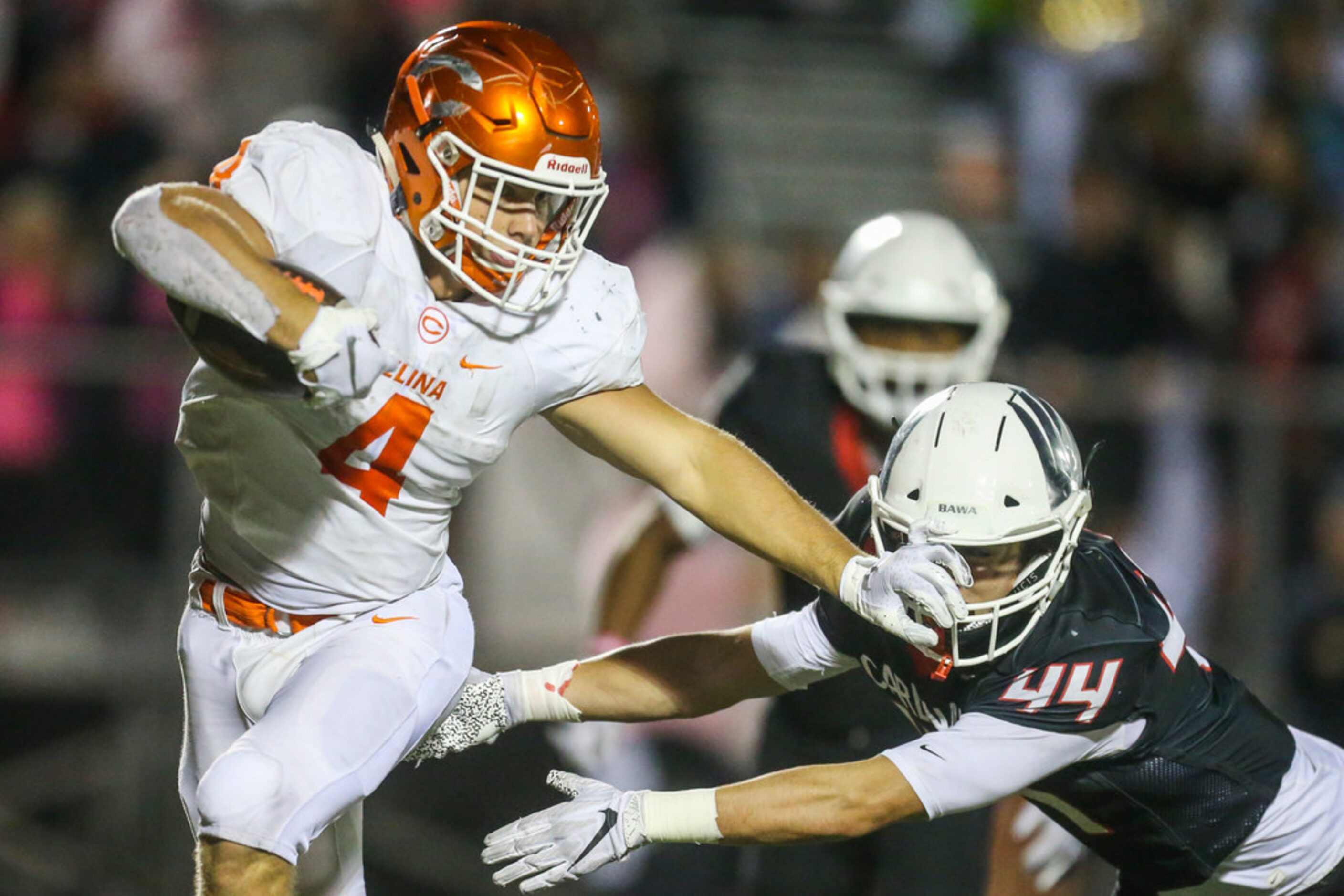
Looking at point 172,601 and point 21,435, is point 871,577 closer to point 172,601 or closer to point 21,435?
point 172,601

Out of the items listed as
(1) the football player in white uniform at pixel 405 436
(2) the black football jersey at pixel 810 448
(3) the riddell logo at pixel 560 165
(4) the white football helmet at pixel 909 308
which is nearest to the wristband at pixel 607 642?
(2) the black football jersey at pixel 810 448

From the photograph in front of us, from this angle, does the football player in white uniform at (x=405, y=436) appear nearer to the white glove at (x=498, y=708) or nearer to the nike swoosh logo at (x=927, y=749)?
the white glove at (x=498, y=708)

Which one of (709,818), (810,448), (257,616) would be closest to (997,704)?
(709,818)

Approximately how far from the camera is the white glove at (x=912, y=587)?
279 centimetres

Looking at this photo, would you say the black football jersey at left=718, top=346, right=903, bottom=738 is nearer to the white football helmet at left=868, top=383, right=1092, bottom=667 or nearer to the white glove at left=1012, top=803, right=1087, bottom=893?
the white glove at left=1012, top=803, right=1087, bottom=893

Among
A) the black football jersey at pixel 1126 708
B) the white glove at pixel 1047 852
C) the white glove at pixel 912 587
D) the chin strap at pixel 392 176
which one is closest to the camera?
the white glove at pixel 912 587

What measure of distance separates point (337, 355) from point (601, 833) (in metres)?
0.88

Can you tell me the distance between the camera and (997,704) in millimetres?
2920

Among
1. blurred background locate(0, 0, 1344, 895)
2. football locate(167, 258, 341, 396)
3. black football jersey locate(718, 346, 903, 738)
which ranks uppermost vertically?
football locate(167, 258, 341, 396)

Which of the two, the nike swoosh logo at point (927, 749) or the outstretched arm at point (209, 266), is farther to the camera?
the nike swoosh logo at point (927, 749)

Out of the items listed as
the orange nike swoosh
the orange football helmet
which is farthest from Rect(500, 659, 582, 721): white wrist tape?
the orange football helmet

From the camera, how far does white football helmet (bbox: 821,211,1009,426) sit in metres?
4.24

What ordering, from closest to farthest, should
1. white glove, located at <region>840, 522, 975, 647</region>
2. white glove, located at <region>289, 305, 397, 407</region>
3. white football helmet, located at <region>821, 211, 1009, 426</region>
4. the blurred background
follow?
white glove, located at <region>289, 305, 397, 407</region>
white glove, located at <region>840, 522, 975, 647</region>
white football helmet, located at <region>821, 211, 1009, 426</region>
the blurred background

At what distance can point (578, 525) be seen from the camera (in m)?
6.21
